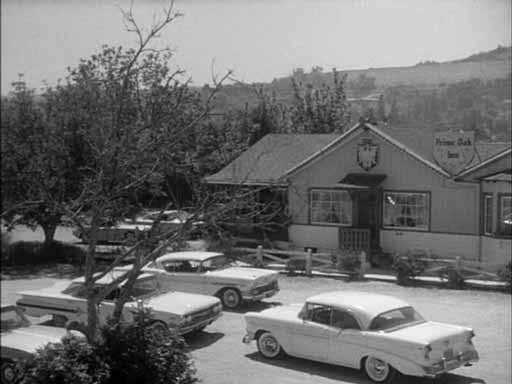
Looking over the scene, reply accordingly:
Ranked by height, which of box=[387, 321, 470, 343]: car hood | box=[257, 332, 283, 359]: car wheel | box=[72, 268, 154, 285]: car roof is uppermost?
box=[72, 268, 154, 285]: car roof

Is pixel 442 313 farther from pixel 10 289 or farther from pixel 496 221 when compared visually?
pixel 496 221

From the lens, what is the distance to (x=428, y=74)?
27.7 feet

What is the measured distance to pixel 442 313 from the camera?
1002cm

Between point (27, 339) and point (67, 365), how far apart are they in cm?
86

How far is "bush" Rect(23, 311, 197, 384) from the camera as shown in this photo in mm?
6406

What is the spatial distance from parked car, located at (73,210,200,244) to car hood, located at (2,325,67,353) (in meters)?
1.01

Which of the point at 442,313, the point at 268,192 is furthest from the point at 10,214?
the point at 442,313

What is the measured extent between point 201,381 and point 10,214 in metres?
2.52

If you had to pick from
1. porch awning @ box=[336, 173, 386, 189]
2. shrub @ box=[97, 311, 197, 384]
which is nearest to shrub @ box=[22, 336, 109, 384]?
shrub @ box=[97, 311, 197, 384]

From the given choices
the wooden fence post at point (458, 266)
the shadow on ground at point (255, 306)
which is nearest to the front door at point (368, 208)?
the wooden fence post at point (458, 266)

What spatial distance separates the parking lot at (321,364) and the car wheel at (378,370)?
0.37ft

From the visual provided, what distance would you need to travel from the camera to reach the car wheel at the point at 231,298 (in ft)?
36.8

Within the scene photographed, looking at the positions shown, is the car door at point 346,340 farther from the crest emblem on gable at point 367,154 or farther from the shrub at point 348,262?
the crest emblem on gable at point 367,154

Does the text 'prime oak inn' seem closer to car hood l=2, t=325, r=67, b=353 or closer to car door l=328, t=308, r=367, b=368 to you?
car door l=328, t=308, r=367, b=368
